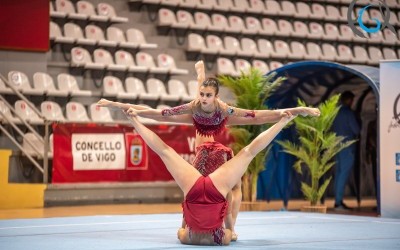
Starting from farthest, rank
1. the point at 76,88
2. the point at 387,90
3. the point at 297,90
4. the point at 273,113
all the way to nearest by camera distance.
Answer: the point at 76,88, the point at 297,90, the point at 387,90, the point at 273,113

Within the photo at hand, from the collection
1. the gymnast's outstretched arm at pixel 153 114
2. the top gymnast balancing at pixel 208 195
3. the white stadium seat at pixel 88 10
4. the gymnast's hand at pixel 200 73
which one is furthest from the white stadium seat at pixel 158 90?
the top gymnast balancing at pixel 208 195

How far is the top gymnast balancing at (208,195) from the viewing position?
22.8 feet

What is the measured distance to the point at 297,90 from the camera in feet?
43.9

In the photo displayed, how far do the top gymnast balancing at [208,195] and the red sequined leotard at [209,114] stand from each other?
35cm

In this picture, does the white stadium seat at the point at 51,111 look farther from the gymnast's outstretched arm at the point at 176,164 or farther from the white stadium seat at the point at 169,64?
the gymnast's outstretched arm at the point at 176,164

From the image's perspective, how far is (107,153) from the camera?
1273 centimetres

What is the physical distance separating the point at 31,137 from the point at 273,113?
270 inches

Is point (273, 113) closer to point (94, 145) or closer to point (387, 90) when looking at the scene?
point (387, 90)

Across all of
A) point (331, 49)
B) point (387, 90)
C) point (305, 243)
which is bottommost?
point (305, 243)

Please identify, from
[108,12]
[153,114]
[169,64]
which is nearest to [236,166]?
[153,114]

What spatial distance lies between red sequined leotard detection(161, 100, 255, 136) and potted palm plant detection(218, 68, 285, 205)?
189 inches

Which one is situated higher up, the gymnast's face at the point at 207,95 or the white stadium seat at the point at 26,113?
the white stadium seat at the point at 26,113

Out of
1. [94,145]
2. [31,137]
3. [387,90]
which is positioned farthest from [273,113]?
[31,137]

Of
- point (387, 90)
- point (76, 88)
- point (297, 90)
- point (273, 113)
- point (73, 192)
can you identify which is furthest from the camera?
point (76, 88)
